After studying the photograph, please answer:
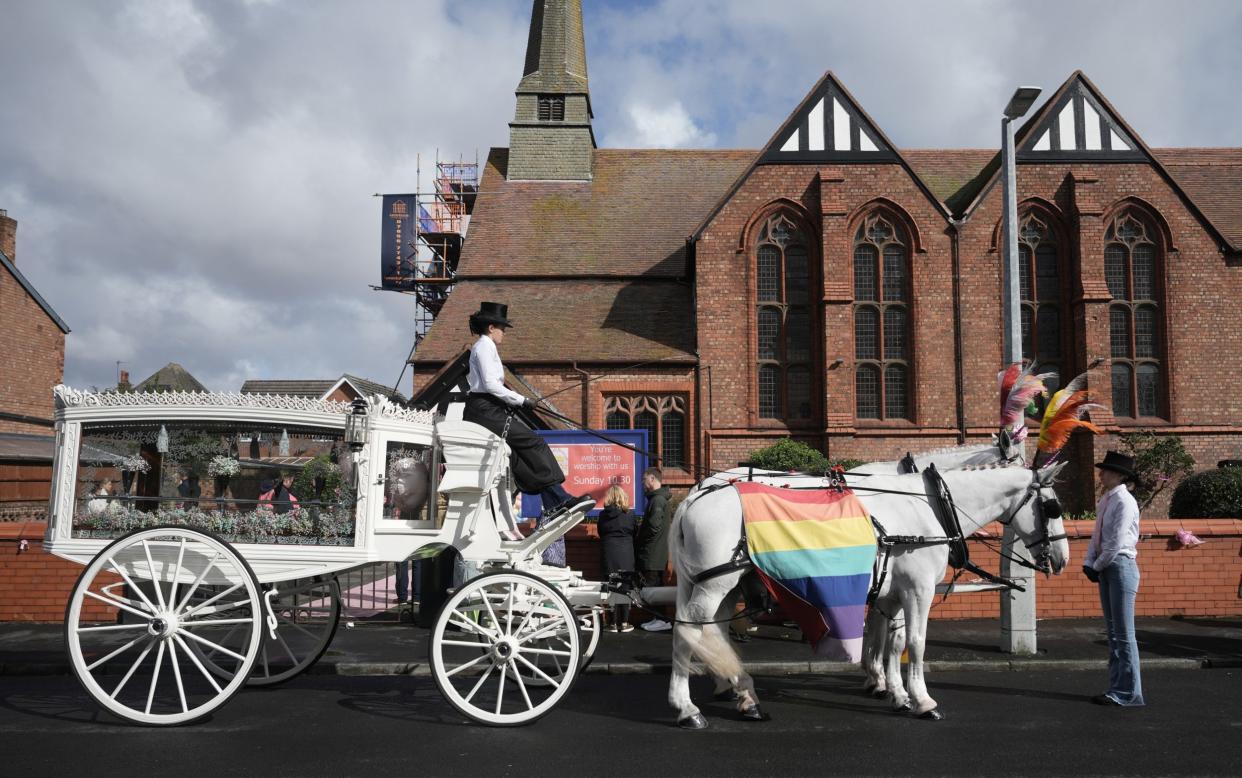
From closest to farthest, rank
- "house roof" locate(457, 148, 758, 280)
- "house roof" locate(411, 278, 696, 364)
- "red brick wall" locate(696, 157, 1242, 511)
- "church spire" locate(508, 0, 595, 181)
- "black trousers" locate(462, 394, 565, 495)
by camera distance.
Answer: "black trousers" locate(462, 394, 565, 495), "red brick wall" locate(696, 157, 1242, 511), "house roof" locate(411, 278, 696, 364), "house roof" locate(457, 148, 758, 280), "church spire" locate(508, 0, 595, 181)

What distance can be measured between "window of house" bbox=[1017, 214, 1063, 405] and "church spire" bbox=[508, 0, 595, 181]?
1252cm

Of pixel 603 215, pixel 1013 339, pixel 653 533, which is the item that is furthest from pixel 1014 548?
pixel 603 215

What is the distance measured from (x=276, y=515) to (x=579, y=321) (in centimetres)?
1609

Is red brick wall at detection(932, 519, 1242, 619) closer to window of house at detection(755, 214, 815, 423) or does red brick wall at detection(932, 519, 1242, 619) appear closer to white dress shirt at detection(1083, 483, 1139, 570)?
white dress shirt at detection(1083, 483, 1139, 570)

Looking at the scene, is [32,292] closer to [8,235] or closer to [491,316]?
[8,235]

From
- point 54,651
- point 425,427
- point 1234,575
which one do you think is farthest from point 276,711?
point 1234,575

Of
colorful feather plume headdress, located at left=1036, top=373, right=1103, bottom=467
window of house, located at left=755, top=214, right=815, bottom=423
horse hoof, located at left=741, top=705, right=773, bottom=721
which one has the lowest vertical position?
horse hoof, located at left=741, top=705, right=773, bottom=721

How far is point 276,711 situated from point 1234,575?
11.1 meters

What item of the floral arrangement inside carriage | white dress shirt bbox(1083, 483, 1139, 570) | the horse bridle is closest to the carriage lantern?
the floral arrangement inside carriage

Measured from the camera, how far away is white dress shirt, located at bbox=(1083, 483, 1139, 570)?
6.83 metres

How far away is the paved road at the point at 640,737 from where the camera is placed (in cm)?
521

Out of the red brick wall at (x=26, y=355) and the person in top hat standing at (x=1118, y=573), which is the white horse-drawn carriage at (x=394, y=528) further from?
the red brick wall at (x=26, y=355)

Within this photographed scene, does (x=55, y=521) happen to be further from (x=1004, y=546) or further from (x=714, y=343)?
(x=714, y=343)

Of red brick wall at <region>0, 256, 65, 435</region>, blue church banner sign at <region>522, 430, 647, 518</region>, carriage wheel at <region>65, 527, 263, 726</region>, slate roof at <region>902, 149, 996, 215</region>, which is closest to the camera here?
carriage wheel at <region>65, 527, 263, 726</region>
